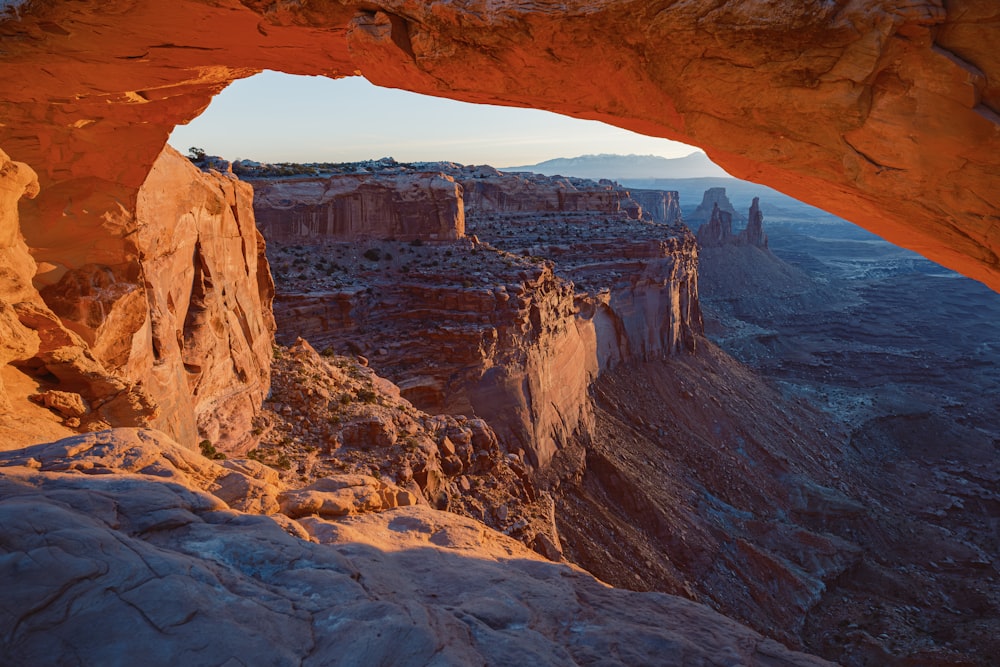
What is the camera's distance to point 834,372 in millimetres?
56844

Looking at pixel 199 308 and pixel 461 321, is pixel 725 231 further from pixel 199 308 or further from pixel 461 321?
pixel 199 308

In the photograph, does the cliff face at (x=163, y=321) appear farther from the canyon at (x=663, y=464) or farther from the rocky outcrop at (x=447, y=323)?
the canyon at (x=663, y=464)

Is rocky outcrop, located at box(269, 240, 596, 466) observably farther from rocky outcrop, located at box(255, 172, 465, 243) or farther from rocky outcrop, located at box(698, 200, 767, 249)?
rocky outcrop, located at box(698, 200, 767, 249)

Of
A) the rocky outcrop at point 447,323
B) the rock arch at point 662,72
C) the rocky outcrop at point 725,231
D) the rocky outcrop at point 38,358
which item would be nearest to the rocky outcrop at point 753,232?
the rocky outcrop at point 725,231

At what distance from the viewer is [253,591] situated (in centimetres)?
444

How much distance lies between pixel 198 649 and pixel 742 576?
24.2m

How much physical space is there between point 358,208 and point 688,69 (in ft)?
79.1

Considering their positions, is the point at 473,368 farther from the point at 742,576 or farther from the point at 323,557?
the point at 323,557

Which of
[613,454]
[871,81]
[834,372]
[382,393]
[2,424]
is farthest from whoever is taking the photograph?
[834,372]

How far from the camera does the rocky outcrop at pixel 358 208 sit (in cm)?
2670

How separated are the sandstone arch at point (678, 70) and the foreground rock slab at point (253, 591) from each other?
4.32m

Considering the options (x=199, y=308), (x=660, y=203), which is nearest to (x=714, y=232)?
(x=660, y=203)

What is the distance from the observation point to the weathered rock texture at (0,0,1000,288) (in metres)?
4.57

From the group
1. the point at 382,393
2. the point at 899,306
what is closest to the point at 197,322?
the point at 382,393
